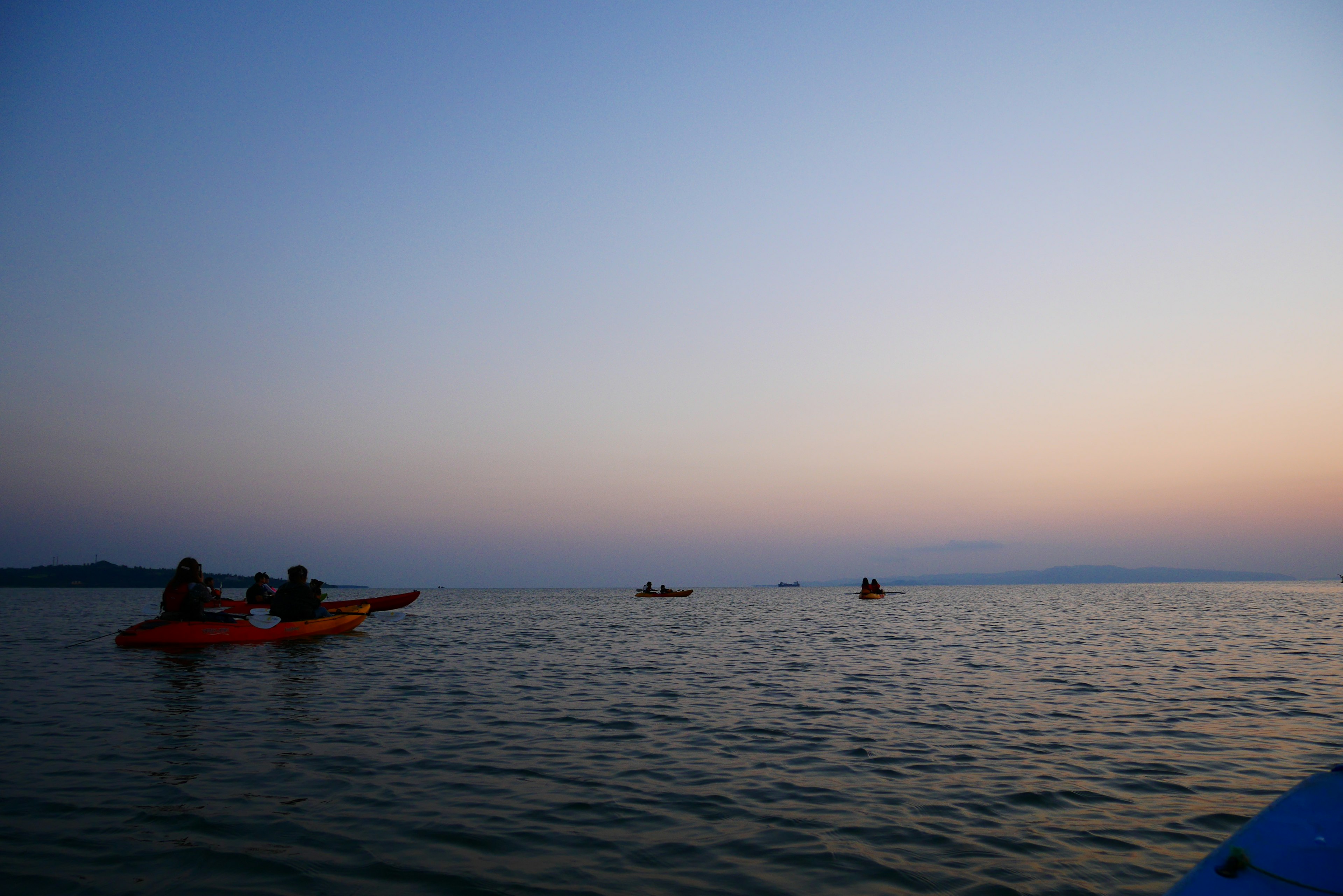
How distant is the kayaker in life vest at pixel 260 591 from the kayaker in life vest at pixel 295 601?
2100 mm

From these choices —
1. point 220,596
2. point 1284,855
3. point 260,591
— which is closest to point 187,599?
point 220,596

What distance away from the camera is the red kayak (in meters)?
25.5

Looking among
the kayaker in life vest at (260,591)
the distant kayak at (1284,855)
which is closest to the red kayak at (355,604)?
the kayaker in life vest at (260,591)

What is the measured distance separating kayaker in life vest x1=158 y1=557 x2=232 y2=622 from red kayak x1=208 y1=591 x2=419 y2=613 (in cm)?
121

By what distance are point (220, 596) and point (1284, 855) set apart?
27185 mm

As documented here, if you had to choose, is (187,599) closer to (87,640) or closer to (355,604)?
(87,640)

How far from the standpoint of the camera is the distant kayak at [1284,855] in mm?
3736

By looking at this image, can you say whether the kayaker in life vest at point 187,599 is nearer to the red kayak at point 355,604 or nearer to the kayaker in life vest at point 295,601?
the red kayak at point 355,604

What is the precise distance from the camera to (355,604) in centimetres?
3247

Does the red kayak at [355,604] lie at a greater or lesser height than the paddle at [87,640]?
greater

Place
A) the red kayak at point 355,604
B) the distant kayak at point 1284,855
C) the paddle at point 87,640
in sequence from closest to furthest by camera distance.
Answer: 1. the distant kayak at point 1284,855
2. the paddle at point 87,640
3. the red kayak at point 355,604

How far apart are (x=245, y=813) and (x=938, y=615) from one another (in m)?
43.7

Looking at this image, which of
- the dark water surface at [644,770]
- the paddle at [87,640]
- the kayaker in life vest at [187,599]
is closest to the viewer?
the dark water surface at [644,770]

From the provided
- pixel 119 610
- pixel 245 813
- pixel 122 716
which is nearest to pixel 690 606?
pixel 119 610
